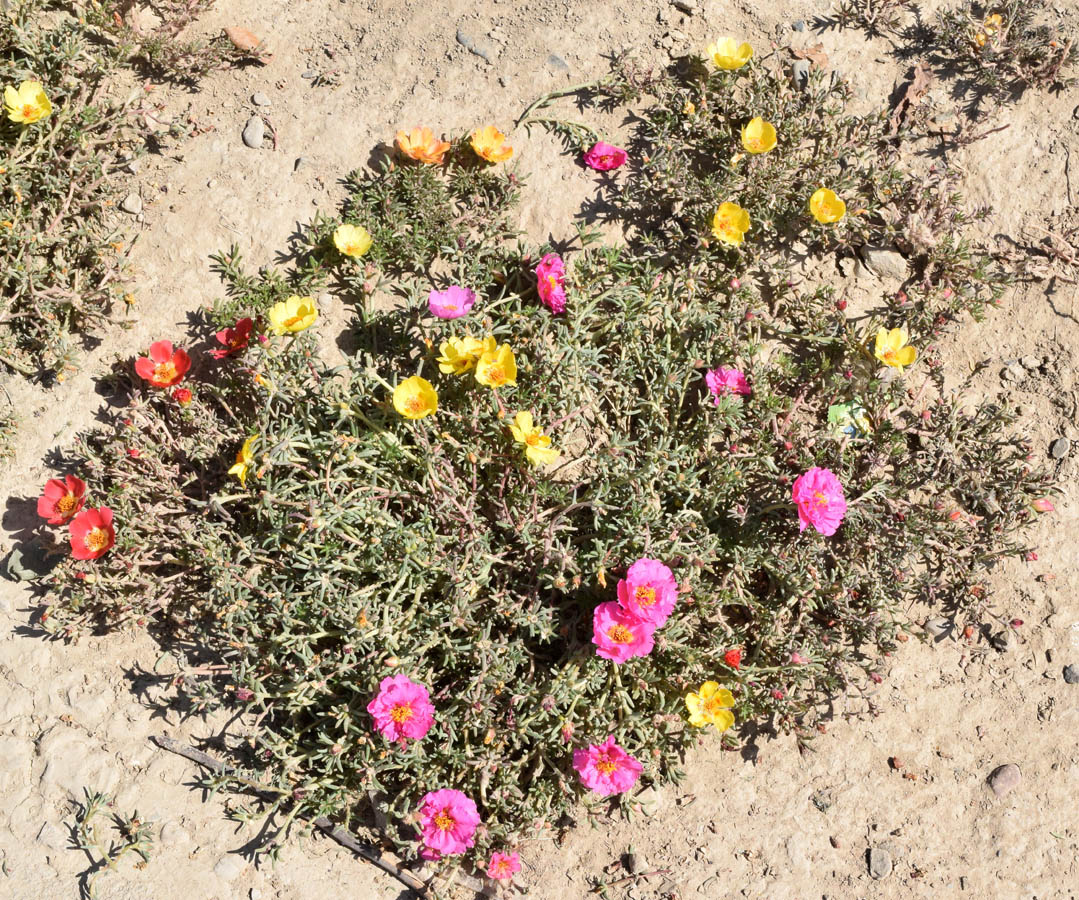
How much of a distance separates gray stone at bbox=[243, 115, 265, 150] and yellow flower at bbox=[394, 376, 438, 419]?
1.61m

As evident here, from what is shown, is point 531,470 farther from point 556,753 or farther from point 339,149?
point 339,149

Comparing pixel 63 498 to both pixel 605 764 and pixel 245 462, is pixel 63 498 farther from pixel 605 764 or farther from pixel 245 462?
pixel 605 764

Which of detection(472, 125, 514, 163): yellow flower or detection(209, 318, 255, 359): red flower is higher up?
detection(472, 125, 514, 163): yellow flower

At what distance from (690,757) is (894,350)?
1882 millimetres

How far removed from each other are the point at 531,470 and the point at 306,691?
3.94 ft

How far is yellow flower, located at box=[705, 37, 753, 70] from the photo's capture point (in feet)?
12.8

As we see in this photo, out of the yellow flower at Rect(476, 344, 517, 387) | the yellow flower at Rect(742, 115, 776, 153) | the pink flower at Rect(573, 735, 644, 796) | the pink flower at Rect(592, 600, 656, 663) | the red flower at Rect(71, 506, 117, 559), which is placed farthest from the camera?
the yellow flower at Rect(742, 115, 776, 153)

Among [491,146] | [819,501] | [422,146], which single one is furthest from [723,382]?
[422,146]

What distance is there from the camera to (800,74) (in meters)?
4.11

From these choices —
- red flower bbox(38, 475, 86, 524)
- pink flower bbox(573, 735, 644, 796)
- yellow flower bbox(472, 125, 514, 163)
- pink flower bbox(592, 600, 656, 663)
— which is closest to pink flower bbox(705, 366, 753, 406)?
pink flower bbox(592, 600, 656, 663)

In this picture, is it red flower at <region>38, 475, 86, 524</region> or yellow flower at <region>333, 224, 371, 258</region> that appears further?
yellow flower at <region>333, 224, 371, 258</region>

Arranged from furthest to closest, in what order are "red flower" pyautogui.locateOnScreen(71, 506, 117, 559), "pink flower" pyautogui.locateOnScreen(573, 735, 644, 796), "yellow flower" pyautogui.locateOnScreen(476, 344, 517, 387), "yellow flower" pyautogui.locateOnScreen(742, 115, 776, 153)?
"yellow flower" pyautogui.locateOnScreen(742, 115, 776, 153)
"red flower" pyautogui.locateOnScreen(71, 506, 117, 559)
"yellow flower" pyautogui.locateOnScreen(476, 344, 517, 387)
"pink flower" pyautogui.locateOnScreen(573, 735, 644, 796)

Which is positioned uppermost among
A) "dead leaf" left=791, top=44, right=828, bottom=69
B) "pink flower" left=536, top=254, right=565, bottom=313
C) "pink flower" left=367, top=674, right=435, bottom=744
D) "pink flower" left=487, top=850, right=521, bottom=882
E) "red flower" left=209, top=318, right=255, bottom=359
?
"dead leaf" left=791, top=44, right=828, bottom=69

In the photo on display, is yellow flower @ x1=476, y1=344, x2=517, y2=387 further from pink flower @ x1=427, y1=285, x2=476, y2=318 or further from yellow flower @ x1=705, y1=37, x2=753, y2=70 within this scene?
yellow flower @ x1=705, y1=37, x2=753, y2=70
